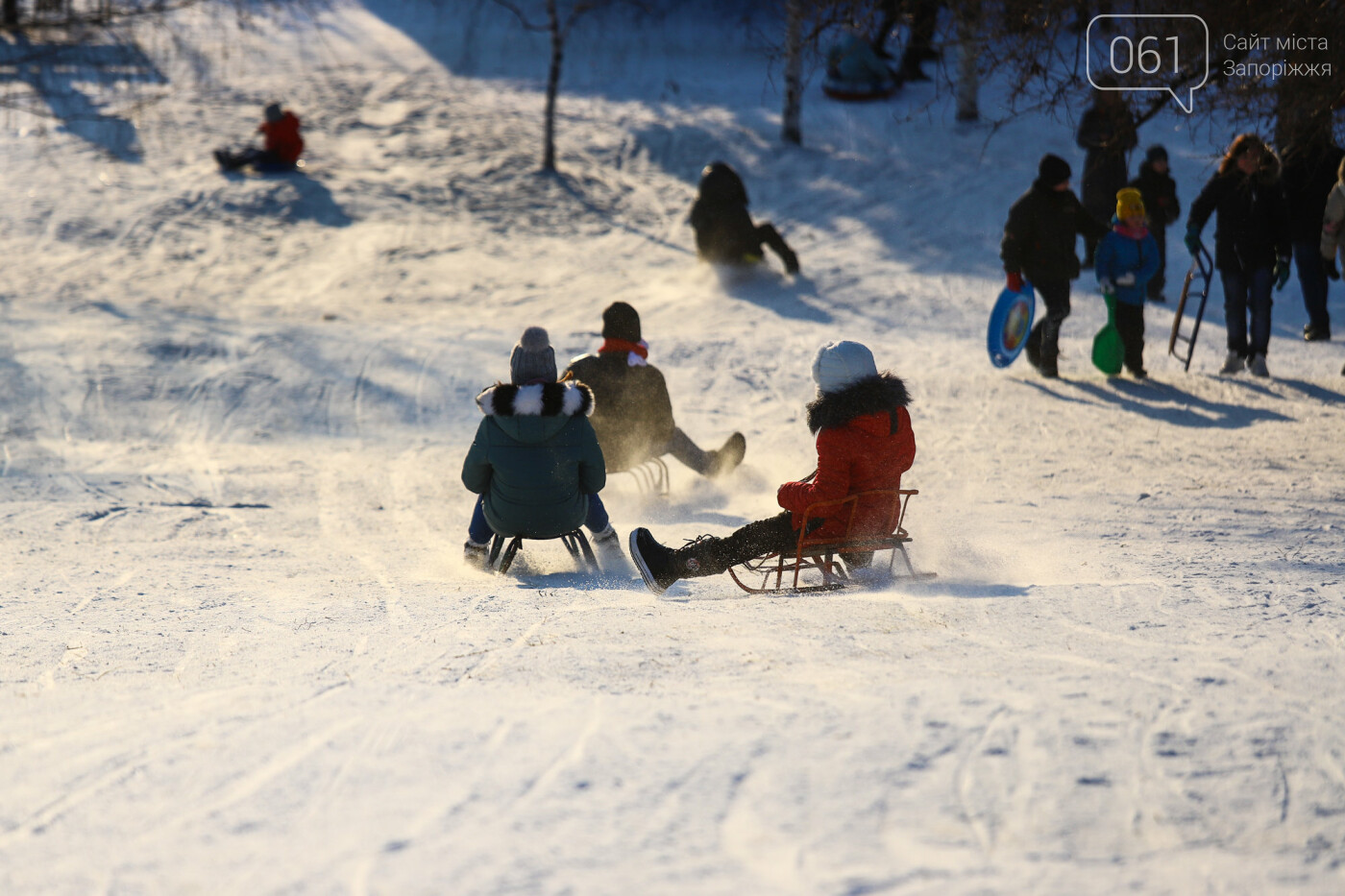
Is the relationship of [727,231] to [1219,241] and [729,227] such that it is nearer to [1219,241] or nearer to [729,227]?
[729,227]

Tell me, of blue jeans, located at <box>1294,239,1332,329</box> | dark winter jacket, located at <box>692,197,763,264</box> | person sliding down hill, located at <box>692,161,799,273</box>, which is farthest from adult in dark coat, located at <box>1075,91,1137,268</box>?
dark winter jacket, located at <box>692,197,763,264</box>

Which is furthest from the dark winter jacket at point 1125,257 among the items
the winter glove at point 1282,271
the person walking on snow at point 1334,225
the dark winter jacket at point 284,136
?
the dark winter jacket at point 284,136

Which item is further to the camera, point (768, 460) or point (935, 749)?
point (768, 460)

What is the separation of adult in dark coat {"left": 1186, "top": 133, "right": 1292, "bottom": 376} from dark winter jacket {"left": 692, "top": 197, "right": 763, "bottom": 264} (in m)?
5.50

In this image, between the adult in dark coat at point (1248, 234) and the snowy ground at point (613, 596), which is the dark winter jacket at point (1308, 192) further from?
the snowy ground at point (613, 596)

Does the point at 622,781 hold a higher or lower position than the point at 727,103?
lower

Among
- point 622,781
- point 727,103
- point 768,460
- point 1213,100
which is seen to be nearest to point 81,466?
point 768,460

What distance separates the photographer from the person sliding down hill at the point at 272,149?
55.9 feet

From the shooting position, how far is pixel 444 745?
11.1ft

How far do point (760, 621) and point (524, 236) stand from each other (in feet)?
39.4

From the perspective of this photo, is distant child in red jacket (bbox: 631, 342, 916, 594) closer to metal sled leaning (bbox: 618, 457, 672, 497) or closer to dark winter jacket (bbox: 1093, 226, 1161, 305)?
Result: metal sled leaning (bbox: 618, 457, 672, 497)

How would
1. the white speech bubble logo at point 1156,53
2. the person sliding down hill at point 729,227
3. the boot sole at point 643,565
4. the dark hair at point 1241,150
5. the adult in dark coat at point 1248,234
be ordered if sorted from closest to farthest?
the boot sole at point 643,565 → the white speech bubble logo at point 1156,53 → the dark hair at point 1241,150 → the adult in dark coat at point 1248,234 → the person sliding down hill at point 729,227

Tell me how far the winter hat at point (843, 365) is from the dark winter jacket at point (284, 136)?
14319mm

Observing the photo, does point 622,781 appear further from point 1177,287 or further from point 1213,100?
point 1177,287
